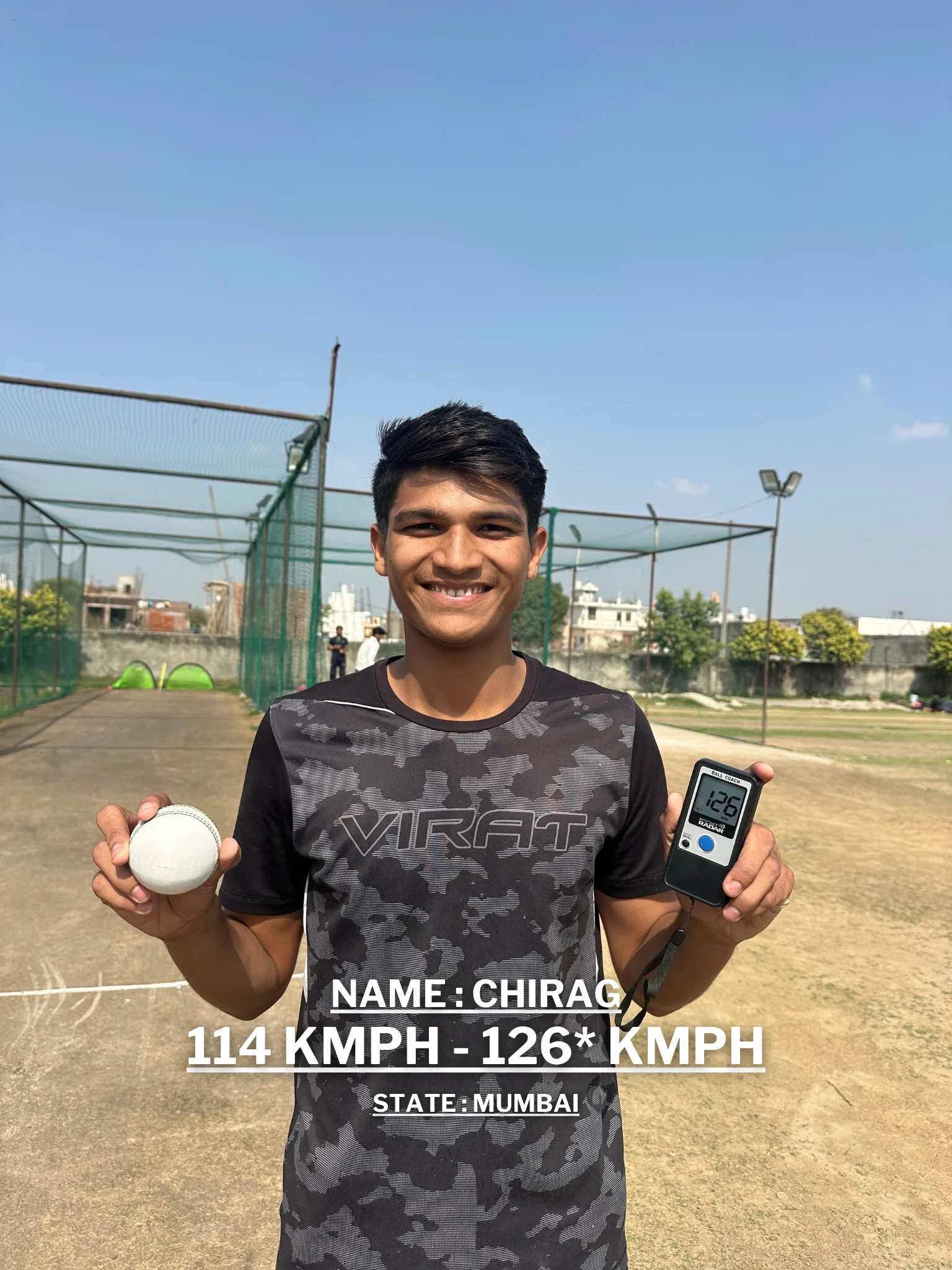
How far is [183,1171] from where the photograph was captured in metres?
2.70

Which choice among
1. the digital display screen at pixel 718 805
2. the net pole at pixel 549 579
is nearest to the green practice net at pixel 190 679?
the net pole at pixel 549 579

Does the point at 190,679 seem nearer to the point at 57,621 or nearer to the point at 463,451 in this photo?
the point at 57,621

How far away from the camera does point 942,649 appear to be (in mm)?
27609

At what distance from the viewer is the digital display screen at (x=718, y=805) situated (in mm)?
1325

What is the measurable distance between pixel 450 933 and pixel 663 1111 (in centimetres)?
239

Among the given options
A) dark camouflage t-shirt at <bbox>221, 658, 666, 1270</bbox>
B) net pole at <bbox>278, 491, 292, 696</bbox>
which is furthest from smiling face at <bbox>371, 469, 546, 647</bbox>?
net pole at <bbox>278, 491, 292, 696</bbox>

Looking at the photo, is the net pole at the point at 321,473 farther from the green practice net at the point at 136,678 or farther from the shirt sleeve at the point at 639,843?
the green practice net at the point at 136,678

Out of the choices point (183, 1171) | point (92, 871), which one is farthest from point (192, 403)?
point (183, 1171)

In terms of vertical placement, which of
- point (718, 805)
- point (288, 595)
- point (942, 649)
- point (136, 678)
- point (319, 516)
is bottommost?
point (136, 678)

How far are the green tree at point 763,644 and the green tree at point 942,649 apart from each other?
12.9ft

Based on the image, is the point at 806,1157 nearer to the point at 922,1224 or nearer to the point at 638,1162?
the point at 922,1224

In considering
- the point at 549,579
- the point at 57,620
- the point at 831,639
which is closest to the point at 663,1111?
the point at 549,579

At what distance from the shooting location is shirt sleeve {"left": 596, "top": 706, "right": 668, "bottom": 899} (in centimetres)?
148

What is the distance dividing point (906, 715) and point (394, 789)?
2523 cm
